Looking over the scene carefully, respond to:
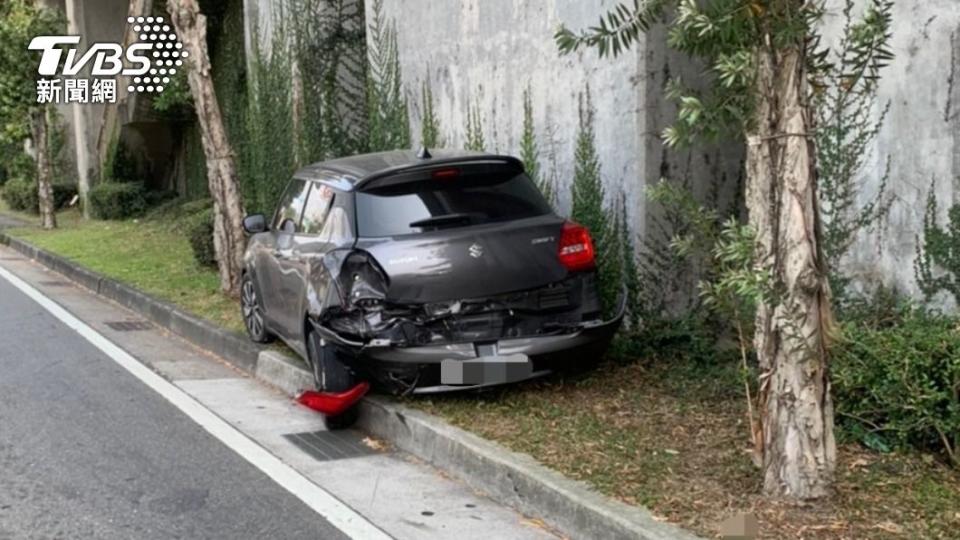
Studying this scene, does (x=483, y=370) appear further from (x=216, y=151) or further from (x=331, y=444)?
(x=216, y=151)

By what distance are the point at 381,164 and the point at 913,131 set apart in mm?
3406

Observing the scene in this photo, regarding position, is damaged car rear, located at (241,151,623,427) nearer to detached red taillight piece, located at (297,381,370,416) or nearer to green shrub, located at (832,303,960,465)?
detached red taillight piece, located at (297,381,370,416)

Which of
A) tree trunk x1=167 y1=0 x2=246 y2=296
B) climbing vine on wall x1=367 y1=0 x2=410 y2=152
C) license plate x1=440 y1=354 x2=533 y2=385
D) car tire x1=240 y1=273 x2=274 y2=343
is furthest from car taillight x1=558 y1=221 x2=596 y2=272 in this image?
tree trunk x1=167 y1=0 x2=246 y2=296

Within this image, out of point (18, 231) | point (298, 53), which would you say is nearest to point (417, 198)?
point (298, 53)

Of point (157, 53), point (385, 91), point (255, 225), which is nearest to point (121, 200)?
point (157, 53)

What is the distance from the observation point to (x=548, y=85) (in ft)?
27.9

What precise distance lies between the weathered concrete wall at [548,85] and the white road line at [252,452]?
3298 mm

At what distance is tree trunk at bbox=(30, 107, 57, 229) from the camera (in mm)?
21516

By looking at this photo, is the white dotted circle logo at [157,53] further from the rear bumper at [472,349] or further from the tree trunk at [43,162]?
the rear bumper at [472,349]

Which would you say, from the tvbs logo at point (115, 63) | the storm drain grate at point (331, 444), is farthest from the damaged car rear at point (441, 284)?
the tvbs logo at point (115, 63)

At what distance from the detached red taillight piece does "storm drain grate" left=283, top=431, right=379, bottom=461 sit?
0.16 m

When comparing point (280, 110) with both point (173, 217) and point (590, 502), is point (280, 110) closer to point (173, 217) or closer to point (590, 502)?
point (173, 217)

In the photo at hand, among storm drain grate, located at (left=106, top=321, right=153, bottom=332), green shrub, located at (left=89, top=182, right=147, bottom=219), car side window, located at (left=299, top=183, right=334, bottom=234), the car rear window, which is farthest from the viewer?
green shrub, located at (left=89, top=182, right=147, bottom=219)

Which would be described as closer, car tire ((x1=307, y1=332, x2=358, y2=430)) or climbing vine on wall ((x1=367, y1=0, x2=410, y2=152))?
car tire ((x1=307, y1=332, x2=358, y2=430))
